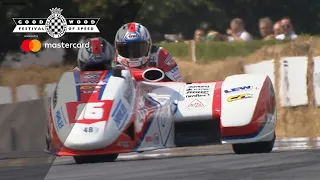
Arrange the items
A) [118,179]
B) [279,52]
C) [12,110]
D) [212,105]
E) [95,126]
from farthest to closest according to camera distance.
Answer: [279,52], [12,110], [212,105], [95,126], [118,179]

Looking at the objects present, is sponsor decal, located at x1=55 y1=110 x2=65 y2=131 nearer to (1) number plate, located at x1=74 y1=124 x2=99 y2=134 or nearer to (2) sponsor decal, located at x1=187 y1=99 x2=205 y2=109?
(1) number plate, located at x1=74 y1=124 x2=99 y2=134

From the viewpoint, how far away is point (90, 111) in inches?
361

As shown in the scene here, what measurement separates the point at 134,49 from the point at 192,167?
2392 mm

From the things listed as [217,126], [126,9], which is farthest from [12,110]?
[217,126]

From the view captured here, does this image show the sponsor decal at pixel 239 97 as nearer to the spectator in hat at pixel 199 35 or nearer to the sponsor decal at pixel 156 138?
the sponsor decal at pixel 156 138

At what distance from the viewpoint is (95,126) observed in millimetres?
9000

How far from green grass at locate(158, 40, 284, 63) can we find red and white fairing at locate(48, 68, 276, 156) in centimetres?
253

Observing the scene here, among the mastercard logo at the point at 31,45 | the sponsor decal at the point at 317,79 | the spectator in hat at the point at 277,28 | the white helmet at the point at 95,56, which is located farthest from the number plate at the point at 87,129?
the sponsor decal at the point at 317,79

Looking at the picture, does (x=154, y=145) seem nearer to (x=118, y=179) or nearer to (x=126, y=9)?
(x=118, y=179)

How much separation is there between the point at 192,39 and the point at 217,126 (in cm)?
438

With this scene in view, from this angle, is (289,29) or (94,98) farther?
(289,29)

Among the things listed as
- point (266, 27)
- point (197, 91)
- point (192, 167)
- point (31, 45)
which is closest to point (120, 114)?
point (192, 167)

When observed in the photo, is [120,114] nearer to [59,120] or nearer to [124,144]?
[124,144]

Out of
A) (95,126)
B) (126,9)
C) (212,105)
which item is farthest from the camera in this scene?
(126,9)
